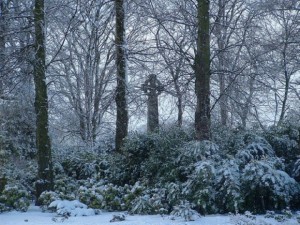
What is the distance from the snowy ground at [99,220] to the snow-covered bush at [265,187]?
25.5 inches

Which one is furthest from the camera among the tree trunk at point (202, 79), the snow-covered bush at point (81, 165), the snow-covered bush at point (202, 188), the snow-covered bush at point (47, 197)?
the snow-covered bush at point (81, 165)

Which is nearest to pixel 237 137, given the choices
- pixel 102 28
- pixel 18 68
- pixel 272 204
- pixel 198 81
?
pixel 198 81

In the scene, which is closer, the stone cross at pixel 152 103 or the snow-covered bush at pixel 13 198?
the snow-covered bush at pixel 13 198

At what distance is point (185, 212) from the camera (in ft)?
27.3

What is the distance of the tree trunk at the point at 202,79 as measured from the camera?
11.8 metres

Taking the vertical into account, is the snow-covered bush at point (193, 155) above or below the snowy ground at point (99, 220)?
above

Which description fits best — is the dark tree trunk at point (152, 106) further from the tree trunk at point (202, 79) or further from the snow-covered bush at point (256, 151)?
the snow-covered bush at point (256, 151)

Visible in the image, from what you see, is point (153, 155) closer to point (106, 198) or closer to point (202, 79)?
point (106, 198)

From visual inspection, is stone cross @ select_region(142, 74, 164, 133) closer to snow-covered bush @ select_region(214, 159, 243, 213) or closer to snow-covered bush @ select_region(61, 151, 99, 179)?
snow-covered bush @ select_region(61, 151, 99, 179)

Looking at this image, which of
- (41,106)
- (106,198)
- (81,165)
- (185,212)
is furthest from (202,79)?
(81,165)

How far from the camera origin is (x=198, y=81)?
12047 mm

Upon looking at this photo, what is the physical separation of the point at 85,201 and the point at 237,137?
415 cm

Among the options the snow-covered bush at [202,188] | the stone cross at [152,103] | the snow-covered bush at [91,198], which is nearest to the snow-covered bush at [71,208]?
the snow-covered bush at [91,198]

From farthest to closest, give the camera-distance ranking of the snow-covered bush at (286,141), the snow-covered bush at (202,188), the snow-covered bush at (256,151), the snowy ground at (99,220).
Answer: the snow-covered bush at (286,141), the snow-covered bush at (256,151), the snow-covered bush at (202,188), the snowy ground at (99,220)
